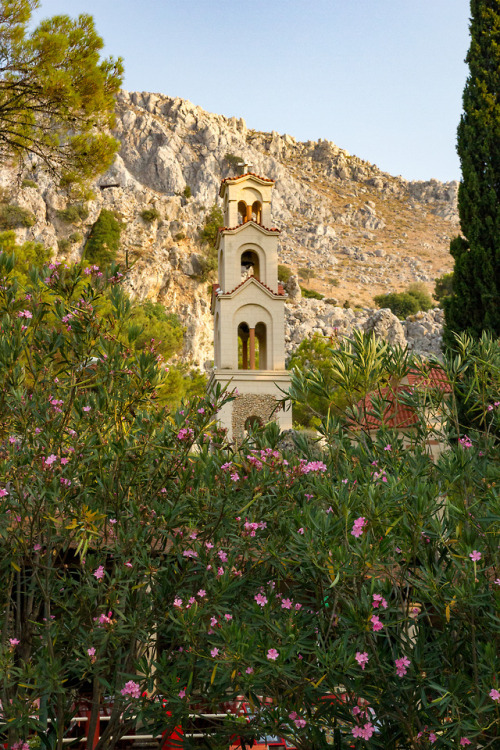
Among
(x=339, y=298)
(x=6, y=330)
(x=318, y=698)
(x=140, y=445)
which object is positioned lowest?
(x=318, y=698)

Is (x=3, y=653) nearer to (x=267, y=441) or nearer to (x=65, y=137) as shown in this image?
(x=267, y=441)

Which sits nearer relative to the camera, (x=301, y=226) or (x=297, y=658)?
(x=297, y=658)

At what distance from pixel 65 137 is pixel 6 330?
304 inches

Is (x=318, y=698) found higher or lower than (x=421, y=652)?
lower

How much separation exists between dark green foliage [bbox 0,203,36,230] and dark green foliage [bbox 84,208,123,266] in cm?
499

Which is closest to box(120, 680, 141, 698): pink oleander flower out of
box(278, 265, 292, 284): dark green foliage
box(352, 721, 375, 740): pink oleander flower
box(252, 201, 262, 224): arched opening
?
box(352, 721, 375, 740): pink oleander flower

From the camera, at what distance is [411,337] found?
179 ft

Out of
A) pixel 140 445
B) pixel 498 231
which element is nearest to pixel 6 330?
pixel 140 445

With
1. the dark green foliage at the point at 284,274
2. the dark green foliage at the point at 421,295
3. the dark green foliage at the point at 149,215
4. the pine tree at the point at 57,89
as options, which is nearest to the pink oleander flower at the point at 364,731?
the pine tree at the point at 57,89

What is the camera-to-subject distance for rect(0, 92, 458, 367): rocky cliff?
5491cm

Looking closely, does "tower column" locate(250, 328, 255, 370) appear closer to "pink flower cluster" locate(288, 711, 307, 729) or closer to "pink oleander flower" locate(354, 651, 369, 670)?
"pink flower cluster" locate(288, 711, 307, 729)

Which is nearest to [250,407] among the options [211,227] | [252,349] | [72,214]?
[252,349]

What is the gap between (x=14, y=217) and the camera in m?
51.6

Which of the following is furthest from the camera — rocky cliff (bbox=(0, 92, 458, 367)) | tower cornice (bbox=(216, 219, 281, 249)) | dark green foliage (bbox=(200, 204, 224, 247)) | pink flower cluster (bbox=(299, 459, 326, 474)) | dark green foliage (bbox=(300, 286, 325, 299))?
dark green foliage (bbox=(300, 286, 325, 299))
